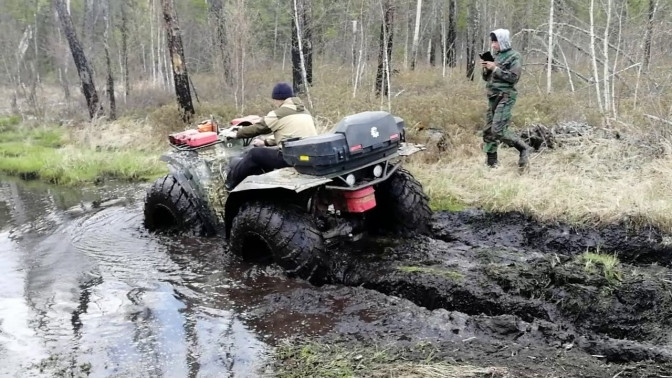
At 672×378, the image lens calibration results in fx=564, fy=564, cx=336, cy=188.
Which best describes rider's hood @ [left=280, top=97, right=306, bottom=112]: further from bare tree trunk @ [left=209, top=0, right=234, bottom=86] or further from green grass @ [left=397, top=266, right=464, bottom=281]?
bare tree trunk @ [left=209, top=0, right=234, bottom=86]

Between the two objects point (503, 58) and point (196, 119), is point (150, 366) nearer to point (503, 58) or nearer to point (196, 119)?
point (503, 58)

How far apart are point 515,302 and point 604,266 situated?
2.66 feet

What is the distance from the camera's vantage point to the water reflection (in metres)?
3.58

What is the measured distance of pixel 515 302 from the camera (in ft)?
12.6

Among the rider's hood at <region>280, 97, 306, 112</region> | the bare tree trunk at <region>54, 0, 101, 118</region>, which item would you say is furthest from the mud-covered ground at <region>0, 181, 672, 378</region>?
the bare tree trunk at <region>54, 0, 101, 118</region>

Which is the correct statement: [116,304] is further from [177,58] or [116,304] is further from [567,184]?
[177,58]

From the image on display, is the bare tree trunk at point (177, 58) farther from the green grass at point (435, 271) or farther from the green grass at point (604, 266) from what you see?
the green grass at point (604, 266)

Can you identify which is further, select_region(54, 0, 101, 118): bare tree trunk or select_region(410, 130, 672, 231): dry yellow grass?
select_region(54, 0, 101, 118): bare tree trunk

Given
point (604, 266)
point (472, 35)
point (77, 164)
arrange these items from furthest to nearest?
point (472, 35) → point (77, 164) → point (604, 266)

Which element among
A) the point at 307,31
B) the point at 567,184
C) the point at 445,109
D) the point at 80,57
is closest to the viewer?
the point at 567,184

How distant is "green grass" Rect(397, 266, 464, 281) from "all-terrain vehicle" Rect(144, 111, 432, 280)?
0.59 meters

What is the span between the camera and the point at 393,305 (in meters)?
3.99

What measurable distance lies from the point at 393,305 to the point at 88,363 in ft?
6.68

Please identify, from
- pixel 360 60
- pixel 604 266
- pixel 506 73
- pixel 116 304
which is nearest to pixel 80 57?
pixel 360 60
